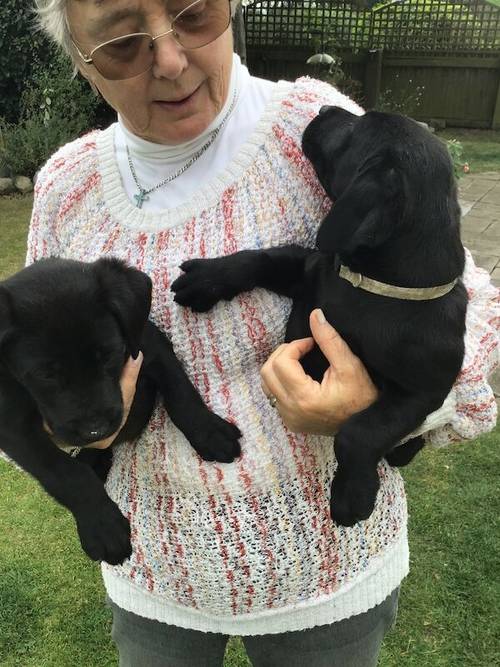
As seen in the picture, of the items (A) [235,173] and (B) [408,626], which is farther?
(B) [408,626]

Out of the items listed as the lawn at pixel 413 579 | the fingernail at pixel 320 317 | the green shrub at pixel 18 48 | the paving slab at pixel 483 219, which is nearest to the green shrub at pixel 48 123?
the green shrub at pixel 18 48

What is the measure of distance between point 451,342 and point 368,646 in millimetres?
730

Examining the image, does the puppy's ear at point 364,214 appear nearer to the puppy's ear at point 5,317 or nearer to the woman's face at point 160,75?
the woman's face at point 160,75

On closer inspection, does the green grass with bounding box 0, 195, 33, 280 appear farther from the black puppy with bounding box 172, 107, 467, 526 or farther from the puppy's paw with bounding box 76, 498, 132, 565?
the black puppy with bounding box 172, 107, 467, 526

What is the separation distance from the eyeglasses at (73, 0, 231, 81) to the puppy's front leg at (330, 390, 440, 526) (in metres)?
0.86

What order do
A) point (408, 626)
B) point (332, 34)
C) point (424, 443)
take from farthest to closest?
1. point (332, 34)
2. point (408, 626)
3. point (424, 443)

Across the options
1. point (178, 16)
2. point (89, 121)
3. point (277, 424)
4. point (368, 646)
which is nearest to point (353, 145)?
point (178, 16)

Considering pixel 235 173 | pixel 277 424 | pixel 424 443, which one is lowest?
pixel 424 443

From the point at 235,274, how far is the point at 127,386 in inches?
13.6

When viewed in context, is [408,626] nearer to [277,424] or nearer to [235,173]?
[277,424]

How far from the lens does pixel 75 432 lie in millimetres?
1521

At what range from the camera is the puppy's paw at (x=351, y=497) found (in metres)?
1.47

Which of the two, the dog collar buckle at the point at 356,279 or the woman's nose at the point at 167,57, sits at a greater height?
the woman's nose at the point at 167,57

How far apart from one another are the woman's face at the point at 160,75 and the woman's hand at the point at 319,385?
0.52 meters
